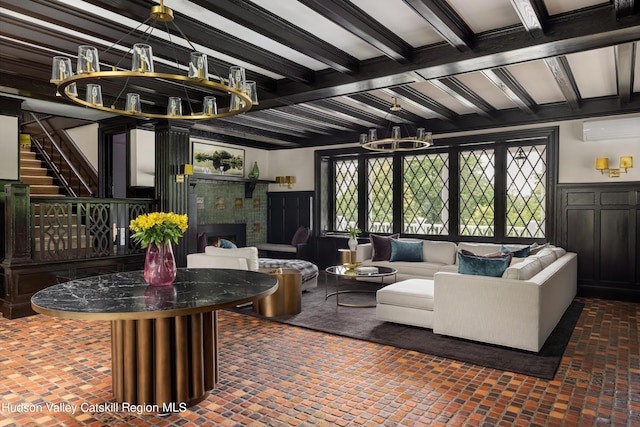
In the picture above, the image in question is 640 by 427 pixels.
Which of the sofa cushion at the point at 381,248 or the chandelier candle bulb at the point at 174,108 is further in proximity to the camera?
the sofa cushion at the point at 381,248

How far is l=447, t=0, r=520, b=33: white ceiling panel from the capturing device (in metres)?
3.01

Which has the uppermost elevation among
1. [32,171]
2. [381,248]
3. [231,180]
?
[32,171]

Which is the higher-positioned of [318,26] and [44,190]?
[318,26]

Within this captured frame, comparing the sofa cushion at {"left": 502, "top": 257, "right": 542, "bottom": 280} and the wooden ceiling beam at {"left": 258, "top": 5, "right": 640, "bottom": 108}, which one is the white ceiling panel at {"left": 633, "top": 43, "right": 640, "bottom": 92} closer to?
the wooden ceiling beam at {"left": 258, "top": 5, "right": 640, "bottom": 108}

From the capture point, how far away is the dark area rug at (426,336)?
10.9 feet

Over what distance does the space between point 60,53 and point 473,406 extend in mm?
4399

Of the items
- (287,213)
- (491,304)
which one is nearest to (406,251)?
(491,304)

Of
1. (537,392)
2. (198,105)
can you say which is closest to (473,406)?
(537,392)

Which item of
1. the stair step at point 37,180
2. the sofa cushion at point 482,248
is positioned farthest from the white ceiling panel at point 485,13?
the stair step at point 37,180

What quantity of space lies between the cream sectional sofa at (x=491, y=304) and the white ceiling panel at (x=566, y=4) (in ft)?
6.59

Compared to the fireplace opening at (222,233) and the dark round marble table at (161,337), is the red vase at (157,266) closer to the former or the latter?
the dark round marble table at (161,337)

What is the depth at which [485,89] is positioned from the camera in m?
5.17

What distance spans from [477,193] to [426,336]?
11.3 feet

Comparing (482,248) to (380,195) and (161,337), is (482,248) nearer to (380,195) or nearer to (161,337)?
(380,195)
